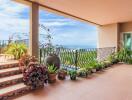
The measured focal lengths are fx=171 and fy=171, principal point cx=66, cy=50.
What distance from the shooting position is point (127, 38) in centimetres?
1095

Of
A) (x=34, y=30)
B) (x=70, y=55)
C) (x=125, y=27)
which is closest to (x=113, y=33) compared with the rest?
(x=125, y=27)

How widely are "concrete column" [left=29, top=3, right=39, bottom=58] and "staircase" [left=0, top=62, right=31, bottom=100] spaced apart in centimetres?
101

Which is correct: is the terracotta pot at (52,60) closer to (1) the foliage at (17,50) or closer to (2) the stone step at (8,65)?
(1) the foliage at (17,50)

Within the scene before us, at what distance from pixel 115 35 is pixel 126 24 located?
0.95 meters

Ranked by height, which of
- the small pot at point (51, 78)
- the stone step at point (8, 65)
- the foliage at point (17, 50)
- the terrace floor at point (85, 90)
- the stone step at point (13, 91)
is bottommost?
the terrace floor at point (85, 90)

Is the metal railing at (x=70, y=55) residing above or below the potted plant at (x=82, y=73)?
above

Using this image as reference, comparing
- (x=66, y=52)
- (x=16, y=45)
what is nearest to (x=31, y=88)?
(x=16, y=45)

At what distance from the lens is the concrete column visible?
6.07m

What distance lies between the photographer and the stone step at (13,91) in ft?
12.4

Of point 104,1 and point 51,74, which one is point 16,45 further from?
point 104,1

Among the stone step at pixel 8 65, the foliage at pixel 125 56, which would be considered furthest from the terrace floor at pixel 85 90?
the foliage at pixel 125 56

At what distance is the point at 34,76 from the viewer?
4453 millimetres

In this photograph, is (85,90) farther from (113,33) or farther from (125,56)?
(113,33)

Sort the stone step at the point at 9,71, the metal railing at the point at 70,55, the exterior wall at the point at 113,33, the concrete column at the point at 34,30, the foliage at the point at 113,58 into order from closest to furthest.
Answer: the stone step at the point at 9,71 → the concrete column at the point at 34,30 → the metal railing at the point at 70,55 → the foliage at the point at 113,58 → the exterior wall at the point at 113,33
